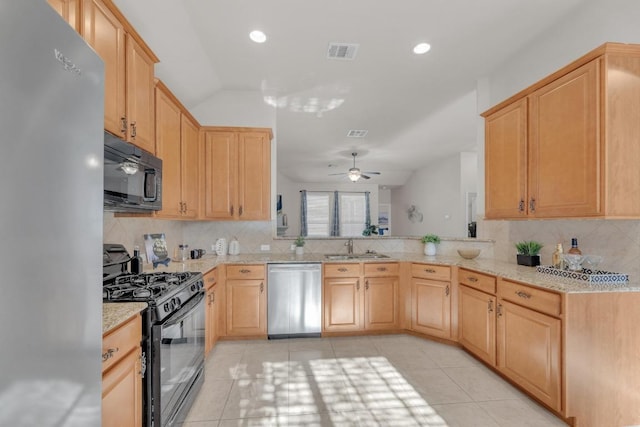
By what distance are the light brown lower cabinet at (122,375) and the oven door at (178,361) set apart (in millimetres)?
99

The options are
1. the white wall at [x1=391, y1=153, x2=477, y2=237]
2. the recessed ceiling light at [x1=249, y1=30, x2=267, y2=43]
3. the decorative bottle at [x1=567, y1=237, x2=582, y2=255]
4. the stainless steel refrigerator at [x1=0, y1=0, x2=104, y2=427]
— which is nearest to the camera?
the stainless steel refrigerator at [x1=0, y1=0, x2=104, y2=427]

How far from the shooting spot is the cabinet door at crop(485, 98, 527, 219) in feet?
7.96

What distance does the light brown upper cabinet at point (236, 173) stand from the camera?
3398mm

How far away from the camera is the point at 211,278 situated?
2.82 meters

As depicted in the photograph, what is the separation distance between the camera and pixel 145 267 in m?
2.64

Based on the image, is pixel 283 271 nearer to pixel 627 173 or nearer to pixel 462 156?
pixel 627 173

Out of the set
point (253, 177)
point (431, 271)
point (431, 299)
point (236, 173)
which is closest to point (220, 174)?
point (236, 173)

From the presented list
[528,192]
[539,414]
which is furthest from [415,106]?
[539,414]

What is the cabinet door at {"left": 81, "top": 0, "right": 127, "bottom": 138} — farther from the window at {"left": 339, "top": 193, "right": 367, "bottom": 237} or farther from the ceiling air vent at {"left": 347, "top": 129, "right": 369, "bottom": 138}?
the window at {"left": 339, "top": 193, "right": 367, "bottom": 237}

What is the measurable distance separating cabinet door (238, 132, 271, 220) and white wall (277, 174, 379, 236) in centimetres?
584

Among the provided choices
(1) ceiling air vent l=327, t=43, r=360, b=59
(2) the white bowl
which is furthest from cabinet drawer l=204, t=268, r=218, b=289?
(2) the white bowl

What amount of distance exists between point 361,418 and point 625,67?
112 inches

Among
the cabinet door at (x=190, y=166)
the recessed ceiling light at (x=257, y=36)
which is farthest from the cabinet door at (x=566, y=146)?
the cabinet door at (x=190, y=166)

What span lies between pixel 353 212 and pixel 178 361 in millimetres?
8623
